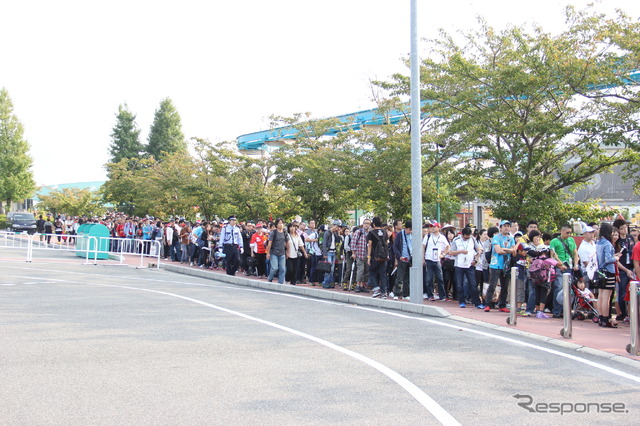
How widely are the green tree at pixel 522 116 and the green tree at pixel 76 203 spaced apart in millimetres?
42443

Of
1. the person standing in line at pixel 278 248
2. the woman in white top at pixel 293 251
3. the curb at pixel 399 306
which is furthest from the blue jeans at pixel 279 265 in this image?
the curb at pixel 399 306

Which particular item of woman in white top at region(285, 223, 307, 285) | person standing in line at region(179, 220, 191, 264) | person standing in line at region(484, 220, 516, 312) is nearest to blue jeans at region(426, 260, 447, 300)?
person standing in line at region(484, 220, 516, 312)

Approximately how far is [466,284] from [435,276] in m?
1.16

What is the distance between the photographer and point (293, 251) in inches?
623

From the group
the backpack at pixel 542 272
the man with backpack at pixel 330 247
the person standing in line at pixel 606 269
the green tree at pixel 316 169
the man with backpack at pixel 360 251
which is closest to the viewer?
the person standing in line at pixel 606 269

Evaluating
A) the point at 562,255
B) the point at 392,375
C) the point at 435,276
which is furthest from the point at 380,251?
the point at 392,375

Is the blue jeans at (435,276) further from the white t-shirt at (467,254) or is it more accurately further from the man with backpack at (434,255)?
the white t-shirt at (467,254)

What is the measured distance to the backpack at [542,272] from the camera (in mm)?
10797

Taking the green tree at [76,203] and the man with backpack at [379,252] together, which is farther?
the green tree at [76,203]

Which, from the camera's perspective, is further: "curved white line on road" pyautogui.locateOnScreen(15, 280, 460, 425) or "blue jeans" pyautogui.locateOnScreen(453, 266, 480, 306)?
"blue jeans" pyautogui.locateOnScreen(453, 266, 480, 306)

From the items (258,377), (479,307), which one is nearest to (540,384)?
(258,377)

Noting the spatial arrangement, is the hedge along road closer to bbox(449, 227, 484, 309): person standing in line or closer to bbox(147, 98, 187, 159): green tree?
bbox(449, 227, 484, 309): person standing in line

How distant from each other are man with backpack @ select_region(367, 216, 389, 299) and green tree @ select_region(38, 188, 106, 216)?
44.0 meters

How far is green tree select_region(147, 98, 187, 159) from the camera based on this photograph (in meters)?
70.8
